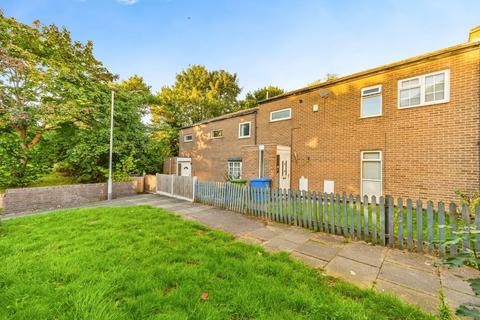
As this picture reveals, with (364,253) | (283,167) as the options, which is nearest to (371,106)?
(283,167)

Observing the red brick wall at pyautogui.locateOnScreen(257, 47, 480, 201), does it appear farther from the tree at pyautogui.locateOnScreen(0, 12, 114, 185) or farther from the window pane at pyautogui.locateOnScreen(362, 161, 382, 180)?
the tree at pyautogui.locateOnScreen(0, 12, 114, 185)

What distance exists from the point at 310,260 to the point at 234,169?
11.6 meters

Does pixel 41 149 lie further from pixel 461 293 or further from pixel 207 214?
pixel 461 293

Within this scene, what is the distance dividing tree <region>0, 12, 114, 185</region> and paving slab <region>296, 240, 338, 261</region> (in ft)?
44.0

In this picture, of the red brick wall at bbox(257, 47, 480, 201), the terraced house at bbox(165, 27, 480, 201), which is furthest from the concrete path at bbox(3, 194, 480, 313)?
the red brick wall at bbox(257, 47, 480, 201)

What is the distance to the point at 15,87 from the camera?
34.9ft

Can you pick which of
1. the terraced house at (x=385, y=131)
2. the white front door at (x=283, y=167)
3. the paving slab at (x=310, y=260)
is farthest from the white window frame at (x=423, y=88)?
the paving slab at (x=310, y=260)

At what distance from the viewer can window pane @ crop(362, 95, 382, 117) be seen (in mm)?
8969

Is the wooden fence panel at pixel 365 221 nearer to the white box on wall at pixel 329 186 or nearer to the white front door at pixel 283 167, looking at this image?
the white box on wall at pixel 329 186

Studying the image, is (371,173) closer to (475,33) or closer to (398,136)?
(398,136)

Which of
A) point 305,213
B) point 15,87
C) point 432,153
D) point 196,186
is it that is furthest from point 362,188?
point 15,87

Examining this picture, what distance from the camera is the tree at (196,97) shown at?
83.2 feet

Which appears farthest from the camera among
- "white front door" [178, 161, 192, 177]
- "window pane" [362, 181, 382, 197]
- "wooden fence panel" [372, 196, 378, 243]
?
"white front door" [178, 161, 192, 177]

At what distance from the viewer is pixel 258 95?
93.5 feet
